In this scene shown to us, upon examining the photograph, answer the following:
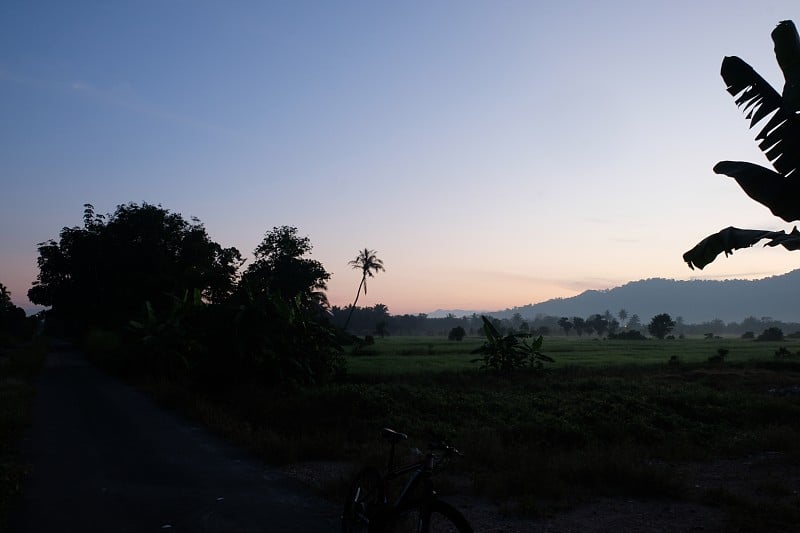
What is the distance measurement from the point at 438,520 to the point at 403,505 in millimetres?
320

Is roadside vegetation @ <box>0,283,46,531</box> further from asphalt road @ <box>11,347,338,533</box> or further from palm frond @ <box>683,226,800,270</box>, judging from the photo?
palm frond @ <box>683,226,800,270</box>

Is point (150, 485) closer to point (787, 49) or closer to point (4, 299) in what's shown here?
point (787, 49)

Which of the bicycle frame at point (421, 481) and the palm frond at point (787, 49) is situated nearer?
the bicycle frame at point (421, 481)

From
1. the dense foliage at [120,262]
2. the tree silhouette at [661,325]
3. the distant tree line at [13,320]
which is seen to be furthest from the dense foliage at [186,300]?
the tree silhouette at [661,325]

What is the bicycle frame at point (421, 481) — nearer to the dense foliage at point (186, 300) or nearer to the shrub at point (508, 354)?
the dense foliage at point (186, 300)

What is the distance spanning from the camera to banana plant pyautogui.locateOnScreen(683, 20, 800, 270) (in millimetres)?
9070

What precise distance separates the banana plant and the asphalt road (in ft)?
25.1

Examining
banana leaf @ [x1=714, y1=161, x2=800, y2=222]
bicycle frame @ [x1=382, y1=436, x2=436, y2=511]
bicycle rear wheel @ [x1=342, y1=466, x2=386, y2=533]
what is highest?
banana leaf @ [x1=714, y1=161, x2=800, y2=222]

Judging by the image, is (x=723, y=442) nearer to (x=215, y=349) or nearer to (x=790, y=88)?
(x=790, y=88)

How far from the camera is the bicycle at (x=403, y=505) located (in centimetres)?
427

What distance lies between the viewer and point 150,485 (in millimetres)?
8320

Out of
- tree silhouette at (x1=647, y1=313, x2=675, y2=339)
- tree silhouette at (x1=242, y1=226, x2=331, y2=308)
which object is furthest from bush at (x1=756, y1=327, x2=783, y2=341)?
tree silhouette at (x1=242, y1=226, x2=331, y2=308)

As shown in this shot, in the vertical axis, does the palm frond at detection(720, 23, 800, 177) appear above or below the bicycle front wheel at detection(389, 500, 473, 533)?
above

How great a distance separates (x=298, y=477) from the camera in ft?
29.3
